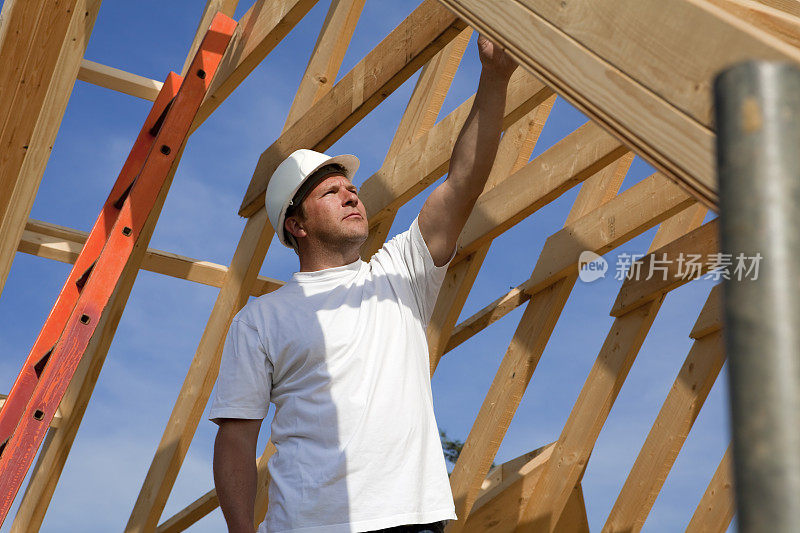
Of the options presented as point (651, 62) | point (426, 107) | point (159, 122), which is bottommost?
point (651, 62)

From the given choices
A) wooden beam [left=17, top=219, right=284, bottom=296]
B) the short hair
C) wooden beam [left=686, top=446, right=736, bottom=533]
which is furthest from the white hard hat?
wooden beam [left=686, top=446, right=736, bottom=533]

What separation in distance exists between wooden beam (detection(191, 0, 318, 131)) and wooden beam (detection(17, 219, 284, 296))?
1068 millimetres

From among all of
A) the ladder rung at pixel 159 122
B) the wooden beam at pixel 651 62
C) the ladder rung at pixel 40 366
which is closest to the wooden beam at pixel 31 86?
the ladder rung at pixel 40 366

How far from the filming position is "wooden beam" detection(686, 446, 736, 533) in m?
5.09

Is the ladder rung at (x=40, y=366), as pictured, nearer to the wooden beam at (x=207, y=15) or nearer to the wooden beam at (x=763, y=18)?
the wooden beam at (x=207, y=15)

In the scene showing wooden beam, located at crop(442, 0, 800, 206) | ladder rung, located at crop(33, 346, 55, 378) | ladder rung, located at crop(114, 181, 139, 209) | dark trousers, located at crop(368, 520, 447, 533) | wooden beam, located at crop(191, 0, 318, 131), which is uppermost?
wooden beam, located at crop(191, 0, 318, 131)

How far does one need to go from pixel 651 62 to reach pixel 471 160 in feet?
4.23

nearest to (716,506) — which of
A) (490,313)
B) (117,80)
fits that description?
(490,313)

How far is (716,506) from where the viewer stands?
16.8 feet

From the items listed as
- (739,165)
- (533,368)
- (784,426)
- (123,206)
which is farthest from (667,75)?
(533,368)

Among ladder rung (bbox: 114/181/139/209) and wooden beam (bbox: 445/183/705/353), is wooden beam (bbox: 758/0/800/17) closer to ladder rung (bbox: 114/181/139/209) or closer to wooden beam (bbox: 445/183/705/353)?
ladder rung (bbox: 114/181/139/209)

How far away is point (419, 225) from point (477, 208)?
1.44 m

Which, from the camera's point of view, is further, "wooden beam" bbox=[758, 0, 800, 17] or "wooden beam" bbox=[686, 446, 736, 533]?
"wooden beam" bbox=[686, 446, 736, 533]

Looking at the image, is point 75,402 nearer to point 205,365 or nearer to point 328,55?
point 205,365
